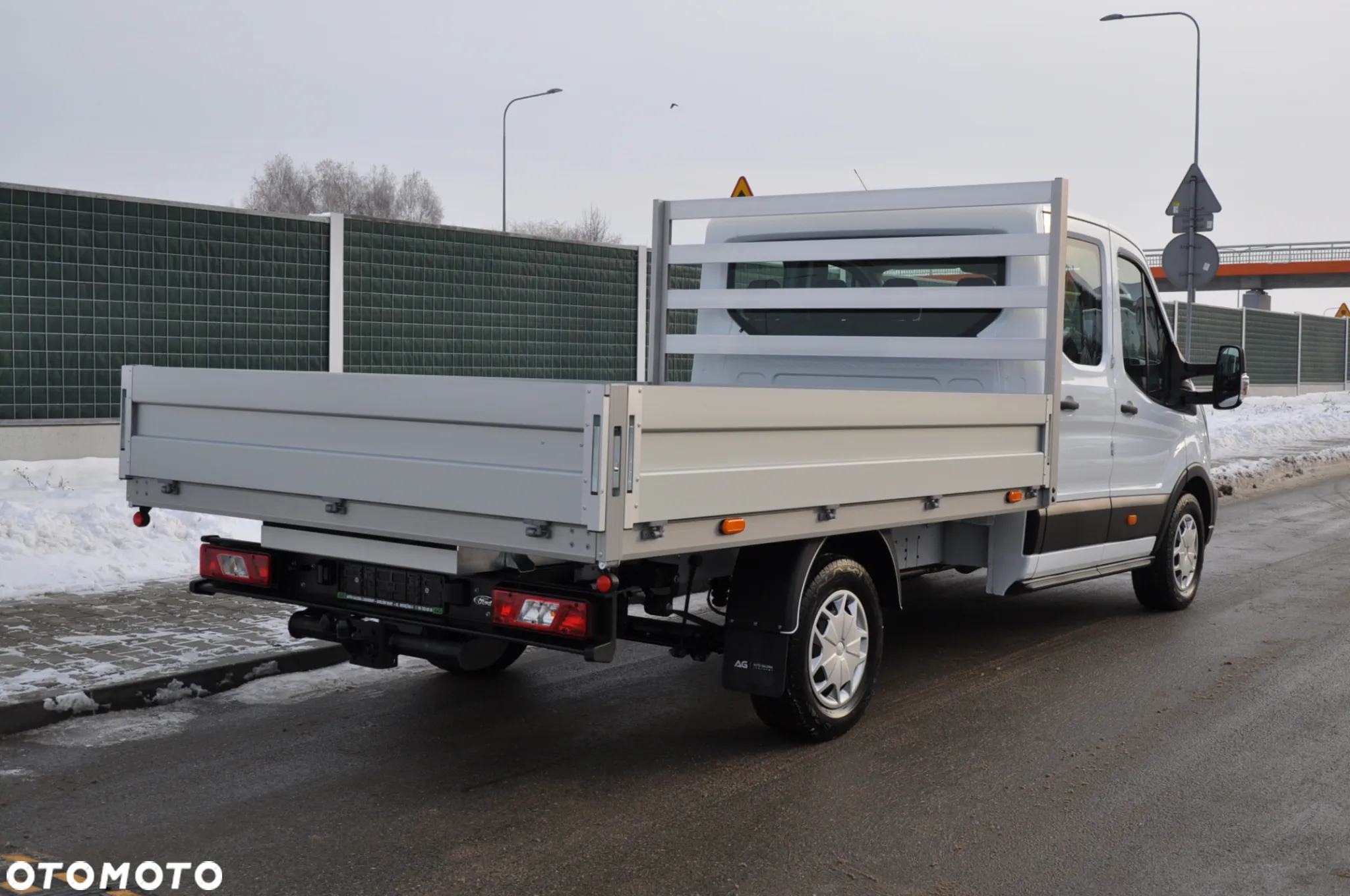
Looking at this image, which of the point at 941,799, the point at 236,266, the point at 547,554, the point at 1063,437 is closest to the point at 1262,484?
the point at 1063,437

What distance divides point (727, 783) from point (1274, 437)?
22.3 metres

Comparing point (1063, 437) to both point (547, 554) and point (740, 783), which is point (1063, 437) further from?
point (547, 554)

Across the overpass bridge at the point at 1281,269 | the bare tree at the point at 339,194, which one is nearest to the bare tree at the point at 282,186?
the bare tree at the point at 339,194

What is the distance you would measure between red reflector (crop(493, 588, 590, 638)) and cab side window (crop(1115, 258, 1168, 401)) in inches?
173

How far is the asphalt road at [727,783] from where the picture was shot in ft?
14.0

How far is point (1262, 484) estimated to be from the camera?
17.8 metres

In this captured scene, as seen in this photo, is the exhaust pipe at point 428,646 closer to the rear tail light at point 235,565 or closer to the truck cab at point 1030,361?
the rear tail light at point 235,565

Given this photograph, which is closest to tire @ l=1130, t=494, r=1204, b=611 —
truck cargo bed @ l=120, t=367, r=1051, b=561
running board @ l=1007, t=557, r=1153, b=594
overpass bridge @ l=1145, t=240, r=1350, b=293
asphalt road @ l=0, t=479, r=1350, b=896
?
running board @ l=1007, t=557, r=1153, b=594

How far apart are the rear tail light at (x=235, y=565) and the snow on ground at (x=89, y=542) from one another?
253cm

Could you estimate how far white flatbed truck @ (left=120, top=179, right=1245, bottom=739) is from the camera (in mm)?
4504

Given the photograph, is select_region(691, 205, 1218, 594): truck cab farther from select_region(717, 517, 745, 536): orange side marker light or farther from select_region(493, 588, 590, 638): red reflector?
select_region(493, 588, 590, 638): red reflector

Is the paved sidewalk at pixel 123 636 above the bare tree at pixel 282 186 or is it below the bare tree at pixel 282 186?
below

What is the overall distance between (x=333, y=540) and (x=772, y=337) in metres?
3.12

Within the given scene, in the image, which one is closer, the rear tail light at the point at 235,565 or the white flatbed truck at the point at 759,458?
the white flatbed truck at the point at 759,458
